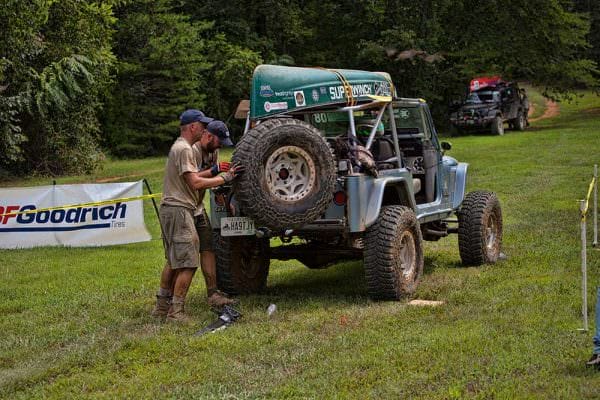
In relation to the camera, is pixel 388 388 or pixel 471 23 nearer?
pixel 388 388

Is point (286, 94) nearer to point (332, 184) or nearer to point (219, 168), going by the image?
point (332, 184)

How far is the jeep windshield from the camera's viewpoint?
113ft

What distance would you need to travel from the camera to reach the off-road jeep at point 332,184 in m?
8.02

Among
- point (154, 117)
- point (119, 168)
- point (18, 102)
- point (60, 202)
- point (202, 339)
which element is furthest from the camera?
point (154, 117)

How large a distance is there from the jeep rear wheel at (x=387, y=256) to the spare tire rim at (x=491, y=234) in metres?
2.31

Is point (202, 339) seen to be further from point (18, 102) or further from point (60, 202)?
point (18, 102)

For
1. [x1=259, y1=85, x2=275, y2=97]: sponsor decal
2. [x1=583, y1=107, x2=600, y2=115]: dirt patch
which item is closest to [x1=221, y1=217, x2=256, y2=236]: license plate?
[x1=259, y1=85, x2=275, y2=97]: sponsor decal

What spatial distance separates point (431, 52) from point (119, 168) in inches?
647

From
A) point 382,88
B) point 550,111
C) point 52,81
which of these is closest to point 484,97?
point 550,111

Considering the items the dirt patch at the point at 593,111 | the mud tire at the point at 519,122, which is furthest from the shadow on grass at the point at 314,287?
the dirt patch at the point at 593,111

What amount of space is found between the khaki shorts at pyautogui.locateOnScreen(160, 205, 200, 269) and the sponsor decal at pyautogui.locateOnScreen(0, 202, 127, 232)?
18.3 feet

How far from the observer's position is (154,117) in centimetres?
3700

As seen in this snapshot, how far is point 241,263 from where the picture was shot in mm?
9219

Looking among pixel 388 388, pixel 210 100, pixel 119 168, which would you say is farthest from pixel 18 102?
pixel 388 388
